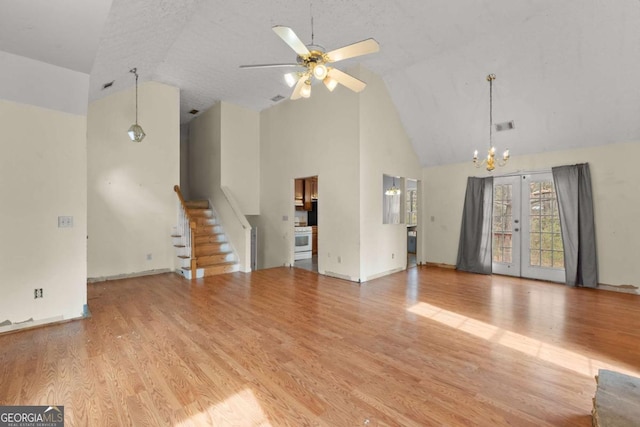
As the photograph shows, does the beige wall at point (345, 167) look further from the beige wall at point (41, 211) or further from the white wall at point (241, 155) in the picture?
the beige wall at point (41, 211)

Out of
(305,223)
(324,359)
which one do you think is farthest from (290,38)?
(305,223)

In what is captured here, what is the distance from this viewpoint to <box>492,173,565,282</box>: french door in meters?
5.55

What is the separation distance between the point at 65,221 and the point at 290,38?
3235 millimetres

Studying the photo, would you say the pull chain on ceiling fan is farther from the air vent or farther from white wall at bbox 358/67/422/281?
the air vent

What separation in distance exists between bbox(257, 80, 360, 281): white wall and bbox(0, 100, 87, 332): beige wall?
12.6 ft

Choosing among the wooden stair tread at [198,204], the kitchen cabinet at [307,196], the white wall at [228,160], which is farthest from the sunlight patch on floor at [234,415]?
the kitchen cabinet at [307,196]

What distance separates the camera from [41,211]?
127 inches

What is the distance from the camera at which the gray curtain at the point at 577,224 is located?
16.6 feet

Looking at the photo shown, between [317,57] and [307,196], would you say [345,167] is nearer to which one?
[317,57]

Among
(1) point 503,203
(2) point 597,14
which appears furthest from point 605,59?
(1) point 503,203

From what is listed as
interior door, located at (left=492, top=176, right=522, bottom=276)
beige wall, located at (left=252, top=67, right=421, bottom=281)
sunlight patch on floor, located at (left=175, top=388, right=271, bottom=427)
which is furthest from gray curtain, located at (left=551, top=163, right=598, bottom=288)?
sunlight patch on floor, located at (left=175, top=388, right=271, bottom=427)

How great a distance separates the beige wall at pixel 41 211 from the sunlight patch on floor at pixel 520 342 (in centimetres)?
421

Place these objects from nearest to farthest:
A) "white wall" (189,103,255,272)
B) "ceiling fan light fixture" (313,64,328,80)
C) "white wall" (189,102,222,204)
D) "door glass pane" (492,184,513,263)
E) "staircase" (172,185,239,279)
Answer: "ceiling fan light fixture" (313,64,328,80), "staircase" (172,185,239,279), "door glass pane" (492,184,513,263), "white wall" (189,103,255,272), "white wall" (189,102,222,204)

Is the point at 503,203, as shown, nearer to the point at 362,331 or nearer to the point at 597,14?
the point at 597,14
